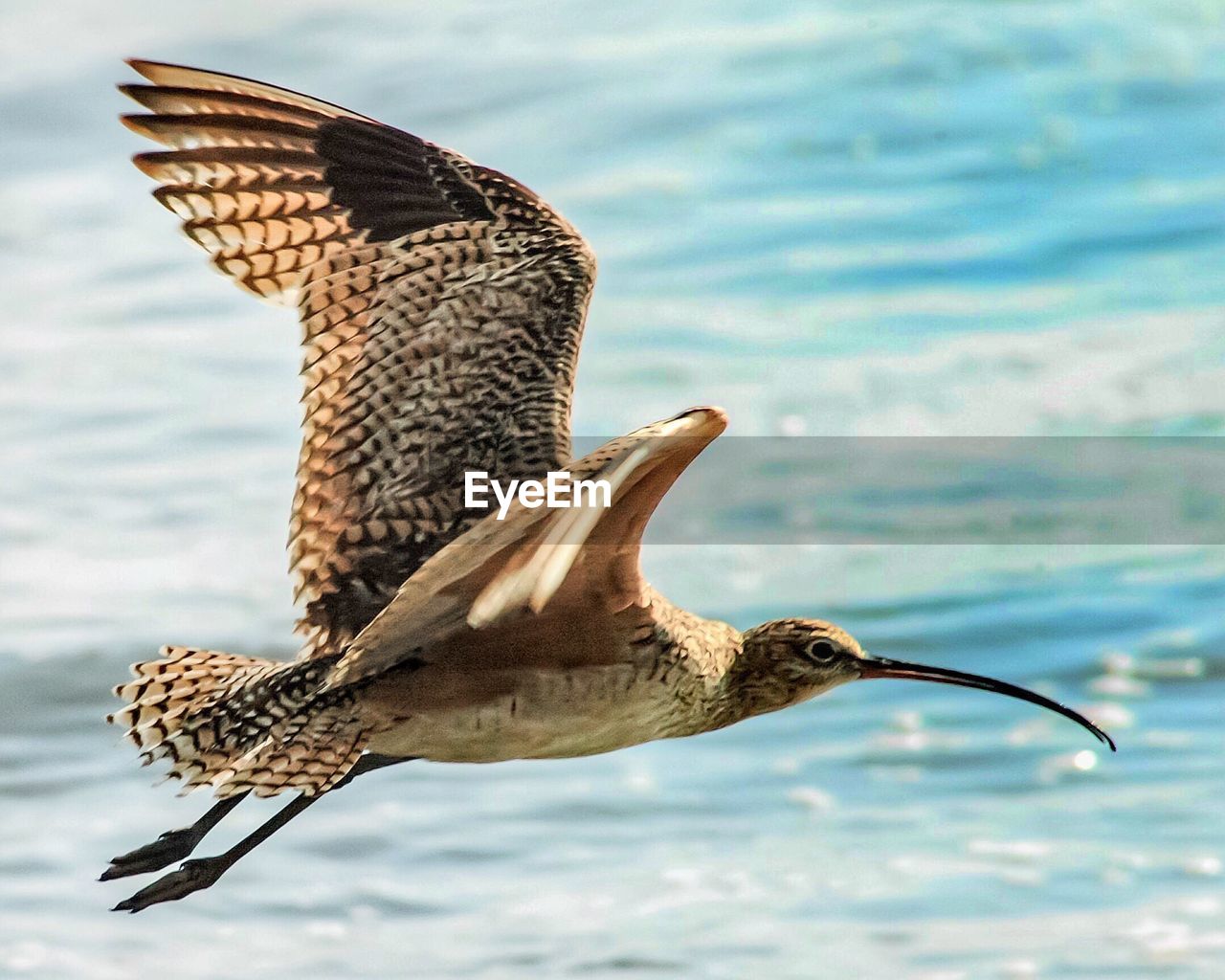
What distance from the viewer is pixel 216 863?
662 centimetres

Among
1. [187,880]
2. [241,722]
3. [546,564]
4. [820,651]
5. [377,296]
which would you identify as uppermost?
[377,296]

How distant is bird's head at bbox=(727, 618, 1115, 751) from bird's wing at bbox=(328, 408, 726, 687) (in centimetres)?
103

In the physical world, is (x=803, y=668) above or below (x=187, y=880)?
above

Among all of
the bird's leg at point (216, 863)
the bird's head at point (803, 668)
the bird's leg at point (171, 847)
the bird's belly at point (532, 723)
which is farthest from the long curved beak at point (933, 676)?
the bird's leg at point (171, 847)

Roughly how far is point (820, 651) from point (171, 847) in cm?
235

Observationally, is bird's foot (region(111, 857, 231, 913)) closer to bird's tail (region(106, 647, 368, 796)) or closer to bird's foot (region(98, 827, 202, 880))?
bird's foot (region(98, 827, 202, 880))

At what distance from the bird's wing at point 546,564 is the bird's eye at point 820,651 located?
118 centimetres

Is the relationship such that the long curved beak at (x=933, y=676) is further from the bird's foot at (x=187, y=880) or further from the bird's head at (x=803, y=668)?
the bird's foot at (x=187, y=880)

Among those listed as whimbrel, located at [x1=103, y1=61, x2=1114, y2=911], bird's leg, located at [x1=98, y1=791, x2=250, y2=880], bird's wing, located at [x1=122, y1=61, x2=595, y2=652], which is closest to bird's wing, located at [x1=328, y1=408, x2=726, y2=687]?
whimbrel, located at [x1=103, y1=61, x2=1114, y2=911]

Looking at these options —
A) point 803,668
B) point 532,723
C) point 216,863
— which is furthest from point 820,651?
point 216,863

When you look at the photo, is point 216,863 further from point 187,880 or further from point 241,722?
point 241,722

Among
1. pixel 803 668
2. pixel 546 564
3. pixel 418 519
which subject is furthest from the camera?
pixel 803 668

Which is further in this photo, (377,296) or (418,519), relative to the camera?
(377,296)

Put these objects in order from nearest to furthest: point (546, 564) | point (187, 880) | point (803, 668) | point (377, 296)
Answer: point (546, 564) < point (187, 880) < point (803, 668) < point (377, 296)
